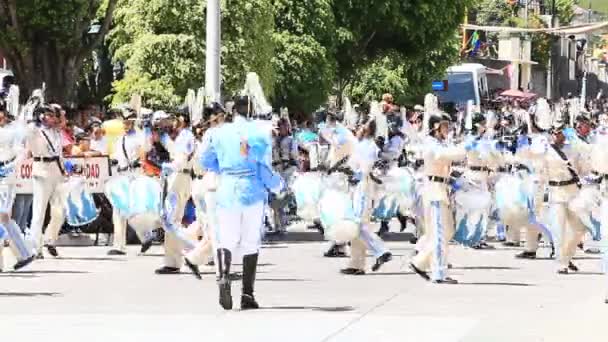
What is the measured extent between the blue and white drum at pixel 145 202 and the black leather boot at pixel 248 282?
5666mm

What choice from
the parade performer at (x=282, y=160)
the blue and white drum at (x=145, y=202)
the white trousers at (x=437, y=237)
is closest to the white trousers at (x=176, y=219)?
the blue and white drum at (x=145, y=202)

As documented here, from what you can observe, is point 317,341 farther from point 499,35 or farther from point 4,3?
point 499,35

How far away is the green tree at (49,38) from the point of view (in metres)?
30.5

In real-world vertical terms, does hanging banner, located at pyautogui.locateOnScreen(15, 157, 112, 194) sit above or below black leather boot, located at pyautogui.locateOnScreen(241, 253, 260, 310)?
above

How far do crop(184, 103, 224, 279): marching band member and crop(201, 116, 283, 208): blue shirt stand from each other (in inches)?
8.4

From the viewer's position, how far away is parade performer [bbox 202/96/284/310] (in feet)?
47.1

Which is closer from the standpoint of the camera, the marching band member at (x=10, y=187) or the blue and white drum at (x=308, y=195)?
the marching band member at (x=10, y=187)

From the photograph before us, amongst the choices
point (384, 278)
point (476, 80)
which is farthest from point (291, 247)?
point (476, 80)

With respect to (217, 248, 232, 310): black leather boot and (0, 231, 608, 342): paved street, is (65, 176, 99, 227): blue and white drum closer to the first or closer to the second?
(0, 231, 608, 342): paved street

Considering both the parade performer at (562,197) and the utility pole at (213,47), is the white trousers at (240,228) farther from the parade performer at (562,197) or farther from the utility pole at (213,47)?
the utility pole at (213,47)

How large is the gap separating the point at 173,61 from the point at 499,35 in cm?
6303

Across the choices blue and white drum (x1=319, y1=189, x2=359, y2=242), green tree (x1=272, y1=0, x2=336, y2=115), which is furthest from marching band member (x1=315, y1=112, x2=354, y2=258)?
green tree (x1=272, y1=0, x2=336, y2=115)

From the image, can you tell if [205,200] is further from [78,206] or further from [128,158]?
[78,206]

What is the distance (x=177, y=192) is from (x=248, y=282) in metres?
4.95
